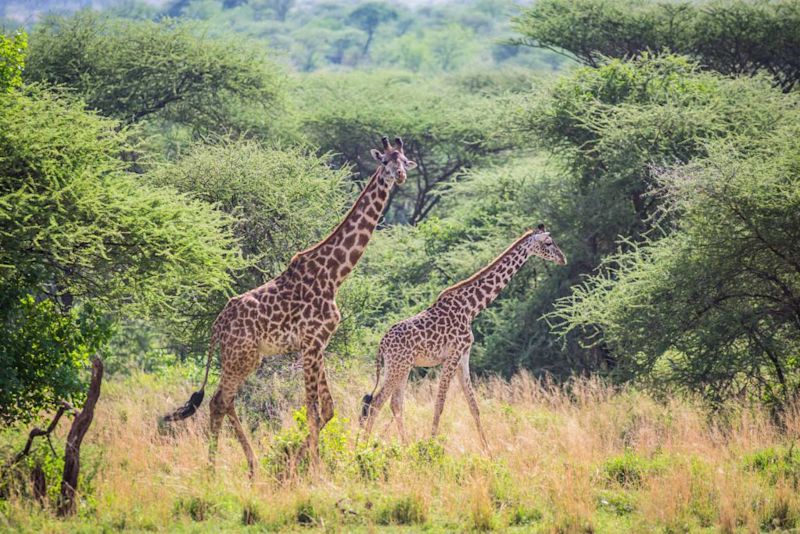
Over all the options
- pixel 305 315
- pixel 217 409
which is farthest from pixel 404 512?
pixel 217 409

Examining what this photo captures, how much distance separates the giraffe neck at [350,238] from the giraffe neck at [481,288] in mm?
1971

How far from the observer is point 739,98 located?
17.1 m

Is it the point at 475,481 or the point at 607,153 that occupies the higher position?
the point at 607,153

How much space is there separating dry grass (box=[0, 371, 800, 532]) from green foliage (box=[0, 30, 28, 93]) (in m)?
3.35

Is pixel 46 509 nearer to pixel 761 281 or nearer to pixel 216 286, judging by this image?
pixel 216 286

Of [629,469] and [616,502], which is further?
[629,469]

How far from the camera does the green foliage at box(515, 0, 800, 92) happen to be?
70.3 feet

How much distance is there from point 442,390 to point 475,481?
88.6 inches

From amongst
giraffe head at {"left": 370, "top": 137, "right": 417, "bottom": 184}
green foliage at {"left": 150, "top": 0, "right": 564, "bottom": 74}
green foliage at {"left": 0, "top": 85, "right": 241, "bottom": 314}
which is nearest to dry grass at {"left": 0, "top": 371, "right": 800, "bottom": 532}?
green foliage at {"left": 0, "top": 85, "right": 241, "bottom": 314}

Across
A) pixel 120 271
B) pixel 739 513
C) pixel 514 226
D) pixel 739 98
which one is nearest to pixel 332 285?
pixel 120 271

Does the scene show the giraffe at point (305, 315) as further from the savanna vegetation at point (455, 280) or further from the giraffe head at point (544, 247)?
the giraffe head at point (544, 247)

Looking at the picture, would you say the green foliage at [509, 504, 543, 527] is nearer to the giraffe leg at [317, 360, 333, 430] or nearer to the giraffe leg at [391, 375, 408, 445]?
the giraffe leg at [317, 360, 333, 430]

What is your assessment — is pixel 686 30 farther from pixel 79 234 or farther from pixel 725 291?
pixel 79 234

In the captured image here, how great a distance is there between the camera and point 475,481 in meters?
8.79
